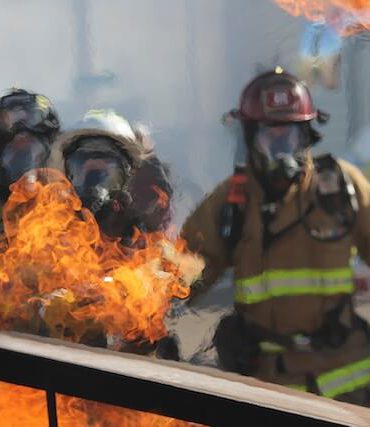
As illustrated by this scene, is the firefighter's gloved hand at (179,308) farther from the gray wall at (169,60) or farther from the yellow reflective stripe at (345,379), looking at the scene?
the yellow reflective stripe at (345,379)

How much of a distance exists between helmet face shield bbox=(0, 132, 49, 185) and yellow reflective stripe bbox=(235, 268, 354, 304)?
884 millimetres

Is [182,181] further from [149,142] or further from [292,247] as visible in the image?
[292,247]

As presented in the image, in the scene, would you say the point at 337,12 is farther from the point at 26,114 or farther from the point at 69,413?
the point at 69,413

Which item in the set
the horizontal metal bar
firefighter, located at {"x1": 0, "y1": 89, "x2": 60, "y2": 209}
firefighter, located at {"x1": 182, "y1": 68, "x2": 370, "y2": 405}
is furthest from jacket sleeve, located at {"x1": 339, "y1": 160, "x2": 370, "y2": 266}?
firefighter, located at {"x1": 0, "y1": 89, "x2": 60, "y2": 209}

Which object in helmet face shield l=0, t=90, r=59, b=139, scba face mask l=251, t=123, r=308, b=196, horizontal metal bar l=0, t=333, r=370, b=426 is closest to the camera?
horizontal metal bar l=0, t=333, r=370, b=426

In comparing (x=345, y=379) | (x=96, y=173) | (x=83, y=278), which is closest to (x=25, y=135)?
(x=96, y=173)

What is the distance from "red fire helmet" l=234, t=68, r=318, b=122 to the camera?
1.95 m

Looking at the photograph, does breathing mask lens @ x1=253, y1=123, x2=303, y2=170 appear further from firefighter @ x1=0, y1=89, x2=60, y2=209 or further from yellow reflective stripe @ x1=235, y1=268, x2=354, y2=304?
firefighter @ x1=0, y1=89, x2=60, y2=209

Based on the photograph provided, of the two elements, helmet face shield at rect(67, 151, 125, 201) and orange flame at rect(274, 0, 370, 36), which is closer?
orange flame at rect(274, 0, 370, 36)

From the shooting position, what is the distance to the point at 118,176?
7.12 ft

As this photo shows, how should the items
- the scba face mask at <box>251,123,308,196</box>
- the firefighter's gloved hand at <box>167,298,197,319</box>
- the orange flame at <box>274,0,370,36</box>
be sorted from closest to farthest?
the orange flame at <box>274,0,370,36</box>
the scba face mask at <box>251,123,308,196</box>
the firefighter's gloved hand at <box>167,298,197,319</box>

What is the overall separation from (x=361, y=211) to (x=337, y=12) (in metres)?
0.58

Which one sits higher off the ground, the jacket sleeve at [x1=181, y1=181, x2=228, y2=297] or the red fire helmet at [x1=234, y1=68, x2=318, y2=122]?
the red fire helmet at [x1=234, y1=68, x2=318, y2=122]

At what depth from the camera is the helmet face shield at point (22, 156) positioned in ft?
7.72
